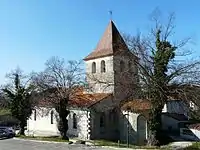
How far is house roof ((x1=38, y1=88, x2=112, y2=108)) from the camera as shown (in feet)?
124

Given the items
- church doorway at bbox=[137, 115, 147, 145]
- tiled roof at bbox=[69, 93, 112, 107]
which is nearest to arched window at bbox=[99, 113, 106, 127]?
tiled roof at bbox=[69, 93, 112, 107]

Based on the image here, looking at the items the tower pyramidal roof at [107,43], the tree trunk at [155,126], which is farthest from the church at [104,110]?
the tree trunk at [155,126]

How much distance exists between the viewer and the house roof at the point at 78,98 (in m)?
37.8

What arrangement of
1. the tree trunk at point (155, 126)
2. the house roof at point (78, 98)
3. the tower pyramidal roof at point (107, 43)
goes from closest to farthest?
1. the tree trunk at point (155, 126)
2. the house roof at point (78, 98)
3. the tower pyramidal roof at point (107, 43)

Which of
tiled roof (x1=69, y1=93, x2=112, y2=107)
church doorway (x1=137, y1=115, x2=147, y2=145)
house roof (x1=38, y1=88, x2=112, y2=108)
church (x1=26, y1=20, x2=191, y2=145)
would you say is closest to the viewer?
house roof (x1=38, y1=88, x2=112, y2=108)

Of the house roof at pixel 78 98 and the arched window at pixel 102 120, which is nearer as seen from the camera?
the house roof at pixel 78 98

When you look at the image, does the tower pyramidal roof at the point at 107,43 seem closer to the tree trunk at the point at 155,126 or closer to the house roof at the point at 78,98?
the house roof at the point at 78,98

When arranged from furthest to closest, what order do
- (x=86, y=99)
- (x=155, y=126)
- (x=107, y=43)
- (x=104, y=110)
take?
(x=107, y=43)
(x=86, y=99)
(x=104, y=110)
(x=155, y=126)

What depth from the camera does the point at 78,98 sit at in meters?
40.9

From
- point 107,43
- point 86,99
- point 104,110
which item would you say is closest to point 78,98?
point 86,99

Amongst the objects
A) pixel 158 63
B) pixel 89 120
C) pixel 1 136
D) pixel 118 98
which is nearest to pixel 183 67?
pixel 158 63

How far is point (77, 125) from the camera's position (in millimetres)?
40125

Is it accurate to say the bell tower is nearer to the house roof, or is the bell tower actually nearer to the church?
the church

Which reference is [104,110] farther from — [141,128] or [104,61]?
[104,61]
